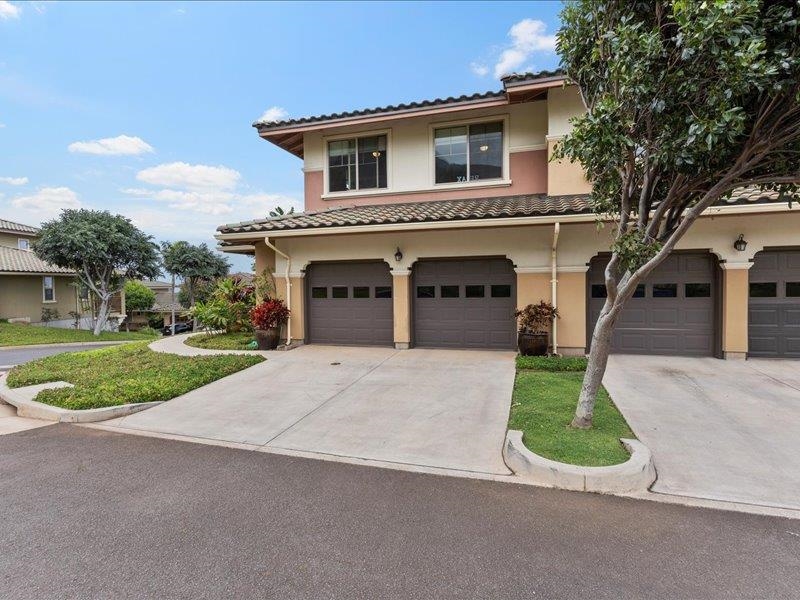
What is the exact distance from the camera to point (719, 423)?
16.7ft

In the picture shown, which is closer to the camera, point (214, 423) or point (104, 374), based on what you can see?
point (214, 423)

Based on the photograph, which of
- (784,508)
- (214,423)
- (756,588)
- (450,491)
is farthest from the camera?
(214,423)

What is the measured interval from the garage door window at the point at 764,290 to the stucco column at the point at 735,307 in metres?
0.21

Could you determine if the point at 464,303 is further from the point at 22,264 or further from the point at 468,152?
the point at 22,264

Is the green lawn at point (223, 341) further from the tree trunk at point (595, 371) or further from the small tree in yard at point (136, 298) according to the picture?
the small tree in yard at point (136, 298)

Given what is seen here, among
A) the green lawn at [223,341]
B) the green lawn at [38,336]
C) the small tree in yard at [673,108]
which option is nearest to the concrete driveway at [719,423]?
the small tree in yard at [673,108]

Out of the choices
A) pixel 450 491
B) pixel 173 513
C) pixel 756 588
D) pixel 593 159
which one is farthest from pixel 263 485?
pixel 593 159

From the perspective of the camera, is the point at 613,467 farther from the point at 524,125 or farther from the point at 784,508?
the point at 524,125

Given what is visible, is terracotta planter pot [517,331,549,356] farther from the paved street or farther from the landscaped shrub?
the paved street

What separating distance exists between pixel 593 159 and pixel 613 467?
122 inches

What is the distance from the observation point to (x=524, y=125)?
36.1ft

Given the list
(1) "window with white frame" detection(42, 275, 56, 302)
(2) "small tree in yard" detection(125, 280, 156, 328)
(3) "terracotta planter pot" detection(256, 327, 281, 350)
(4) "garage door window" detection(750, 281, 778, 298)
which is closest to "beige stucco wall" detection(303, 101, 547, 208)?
(3) "terracotta planter pot" detection(256, 327, 281, 350)

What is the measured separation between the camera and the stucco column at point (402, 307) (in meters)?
10.4

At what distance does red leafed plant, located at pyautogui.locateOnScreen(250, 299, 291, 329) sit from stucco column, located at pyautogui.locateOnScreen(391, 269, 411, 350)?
Result: 3.04m
